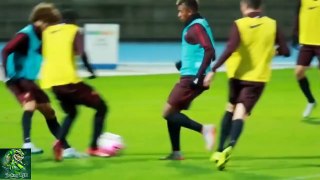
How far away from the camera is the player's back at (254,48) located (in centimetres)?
810

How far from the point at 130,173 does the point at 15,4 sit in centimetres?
2005

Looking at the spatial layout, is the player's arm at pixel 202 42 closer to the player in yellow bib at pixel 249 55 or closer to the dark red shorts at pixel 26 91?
the player in yellow bib at pixel 249 55

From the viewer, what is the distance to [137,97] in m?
14.2

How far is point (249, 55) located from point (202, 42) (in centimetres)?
50

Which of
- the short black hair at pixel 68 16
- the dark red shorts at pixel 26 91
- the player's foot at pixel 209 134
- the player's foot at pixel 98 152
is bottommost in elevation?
the player's foot at pixel 98 152

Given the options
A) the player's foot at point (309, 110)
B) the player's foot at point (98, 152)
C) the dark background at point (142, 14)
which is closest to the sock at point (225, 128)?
the player's foot at point (98, 152)

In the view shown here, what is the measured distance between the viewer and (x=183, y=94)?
27.5 ft

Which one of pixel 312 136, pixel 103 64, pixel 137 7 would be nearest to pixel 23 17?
pixel 137 7

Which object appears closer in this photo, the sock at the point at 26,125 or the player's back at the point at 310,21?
the sock at the point at 26,125

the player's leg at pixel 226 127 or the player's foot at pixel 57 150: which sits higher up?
the player's leg at pixel 226 127

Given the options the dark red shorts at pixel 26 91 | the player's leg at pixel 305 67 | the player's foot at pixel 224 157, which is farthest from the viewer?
the player's leg at pixel 305 67

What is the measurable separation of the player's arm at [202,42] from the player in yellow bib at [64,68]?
110 cm

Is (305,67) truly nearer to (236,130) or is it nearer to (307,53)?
(307,53)
